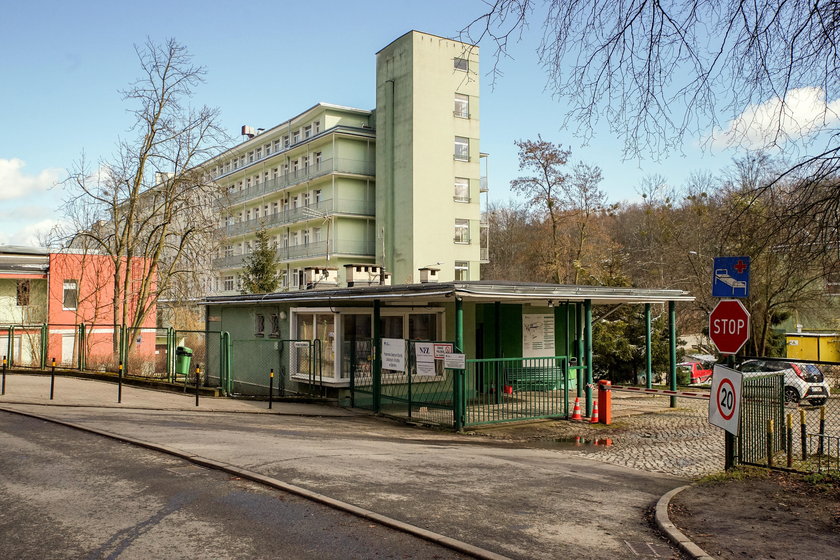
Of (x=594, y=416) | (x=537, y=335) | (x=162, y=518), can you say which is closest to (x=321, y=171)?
(x=537, y=335)

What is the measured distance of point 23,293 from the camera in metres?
35.6

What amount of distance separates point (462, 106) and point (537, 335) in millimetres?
35211

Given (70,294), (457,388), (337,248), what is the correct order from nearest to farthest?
(457,388) → (70,294) → (337,248)

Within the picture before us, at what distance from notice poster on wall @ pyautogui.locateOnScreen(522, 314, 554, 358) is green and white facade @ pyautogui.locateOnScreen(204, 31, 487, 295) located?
26821 mm

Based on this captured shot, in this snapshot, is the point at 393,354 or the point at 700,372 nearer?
the point at 393,354

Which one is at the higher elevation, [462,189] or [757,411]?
[462,189]

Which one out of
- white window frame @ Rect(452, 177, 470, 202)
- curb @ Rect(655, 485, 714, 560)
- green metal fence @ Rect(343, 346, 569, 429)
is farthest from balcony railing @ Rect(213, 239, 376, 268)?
curb @ Rect(655, 485, 714, 560)

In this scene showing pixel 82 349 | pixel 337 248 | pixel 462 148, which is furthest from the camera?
pixel 337 248

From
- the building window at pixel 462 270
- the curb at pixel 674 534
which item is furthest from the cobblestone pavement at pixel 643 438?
the building window at pixel 462 270

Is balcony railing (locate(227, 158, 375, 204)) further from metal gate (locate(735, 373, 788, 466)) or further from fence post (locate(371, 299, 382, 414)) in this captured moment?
metal gate (locate(735, 373, 788, 466))

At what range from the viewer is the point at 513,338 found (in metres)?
21.1

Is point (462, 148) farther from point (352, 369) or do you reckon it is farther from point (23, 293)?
point (352, 369)

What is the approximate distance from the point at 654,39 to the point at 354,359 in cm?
1386

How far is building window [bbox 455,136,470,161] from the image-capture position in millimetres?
52594
